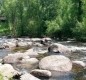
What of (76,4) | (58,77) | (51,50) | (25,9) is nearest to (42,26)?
(25,9)

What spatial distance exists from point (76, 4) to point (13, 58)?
32473 millimetres

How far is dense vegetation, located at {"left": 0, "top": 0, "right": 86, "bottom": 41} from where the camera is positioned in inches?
2238

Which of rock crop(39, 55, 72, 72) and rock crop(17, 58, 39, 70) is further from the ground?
rock crop(39, 55, 72, 72)

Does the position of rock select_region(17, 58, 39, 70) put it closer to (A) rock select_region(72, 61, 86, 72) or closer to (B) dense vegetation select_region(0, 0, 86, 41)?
(A) rock select_region(72, 61, 86, 72)

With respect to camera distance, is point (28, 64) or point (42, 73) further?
point (28, 64)

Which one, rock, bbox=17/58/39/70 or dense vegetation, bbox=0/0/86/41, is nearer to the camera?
rock, bbox=17/58/39/70

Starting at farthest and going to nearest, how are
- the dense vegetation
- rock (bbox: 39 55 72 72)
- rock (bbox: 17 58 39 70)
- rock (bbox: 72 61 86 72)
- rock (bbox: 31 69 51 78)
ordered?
1. the dense vegetation
2. rock (bbox: 17 58 39 70)
3. rock (bbox: 72 61 86 72)
4. rock (bbox: 39 55 72 72)
5. rock (bbox: 31 69 51 78)

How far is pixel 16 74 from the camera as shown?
20.0m

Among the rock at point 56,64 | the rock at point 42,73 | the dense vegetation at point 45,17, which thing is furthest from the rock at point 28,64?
the dense vegetation at point 45,17

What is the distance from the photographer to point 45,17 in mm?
66875

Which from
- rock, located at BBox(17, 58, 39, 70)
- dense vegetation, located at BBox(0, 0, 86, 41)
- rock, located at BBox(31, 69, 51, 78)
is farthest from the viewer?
dense vegetation, located at BBox(0, 0, 86, 41)

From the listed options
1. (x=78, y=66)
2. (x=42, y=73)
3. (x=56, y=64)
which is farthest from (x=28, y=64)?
(x=42, y=73)

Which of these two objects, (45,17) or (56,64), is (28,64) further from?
(45,17)

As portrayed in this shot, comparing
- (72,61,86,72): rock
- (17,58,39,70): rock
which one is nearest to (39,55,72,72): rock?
(72,61,86,72): rock
